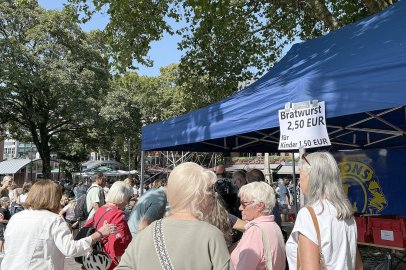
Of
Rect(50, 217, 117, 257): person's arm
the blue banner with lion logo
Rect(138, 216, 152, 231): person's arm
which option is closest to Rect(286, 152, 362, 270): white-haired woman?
Rect(50, 217, 117, 257): person's arm

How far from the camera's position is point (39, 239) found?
3.21m

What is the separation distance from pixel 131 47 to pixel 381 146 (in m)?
6.48

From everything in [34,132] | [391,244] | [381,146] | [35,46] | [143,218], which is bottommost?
[391,244]

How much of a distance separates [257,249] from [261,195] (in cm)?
50

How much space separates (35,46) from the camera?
2581cm

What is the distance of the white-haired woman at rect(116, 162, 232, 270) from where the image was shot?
1.84 metres

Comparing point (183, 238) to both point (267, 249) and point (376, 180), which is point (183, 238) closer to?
point (267, 249)

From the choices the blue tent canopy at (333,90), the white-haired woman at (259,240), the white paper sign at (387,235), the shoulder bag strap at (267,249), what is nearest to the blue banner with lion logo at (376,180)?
the blue tent canopy at (333,90)

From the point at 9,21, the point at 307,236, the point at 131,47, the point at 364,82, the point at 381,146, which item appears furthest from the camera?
the point at 9,21

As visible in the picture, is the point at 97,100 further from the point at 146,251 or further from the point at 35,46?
the point at 146,251

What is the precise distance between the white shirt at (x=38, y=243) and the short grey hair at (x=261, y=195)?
1332mm

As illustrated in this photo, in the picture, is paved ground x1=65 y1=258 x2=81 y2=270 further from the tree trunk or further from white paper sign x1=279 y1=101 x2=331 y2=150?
the tree trunk

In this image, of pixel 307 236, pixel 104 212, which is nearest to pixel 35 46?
pixel 104 212

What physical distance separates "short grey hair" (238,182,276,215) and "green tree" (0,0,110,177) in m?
23.3
